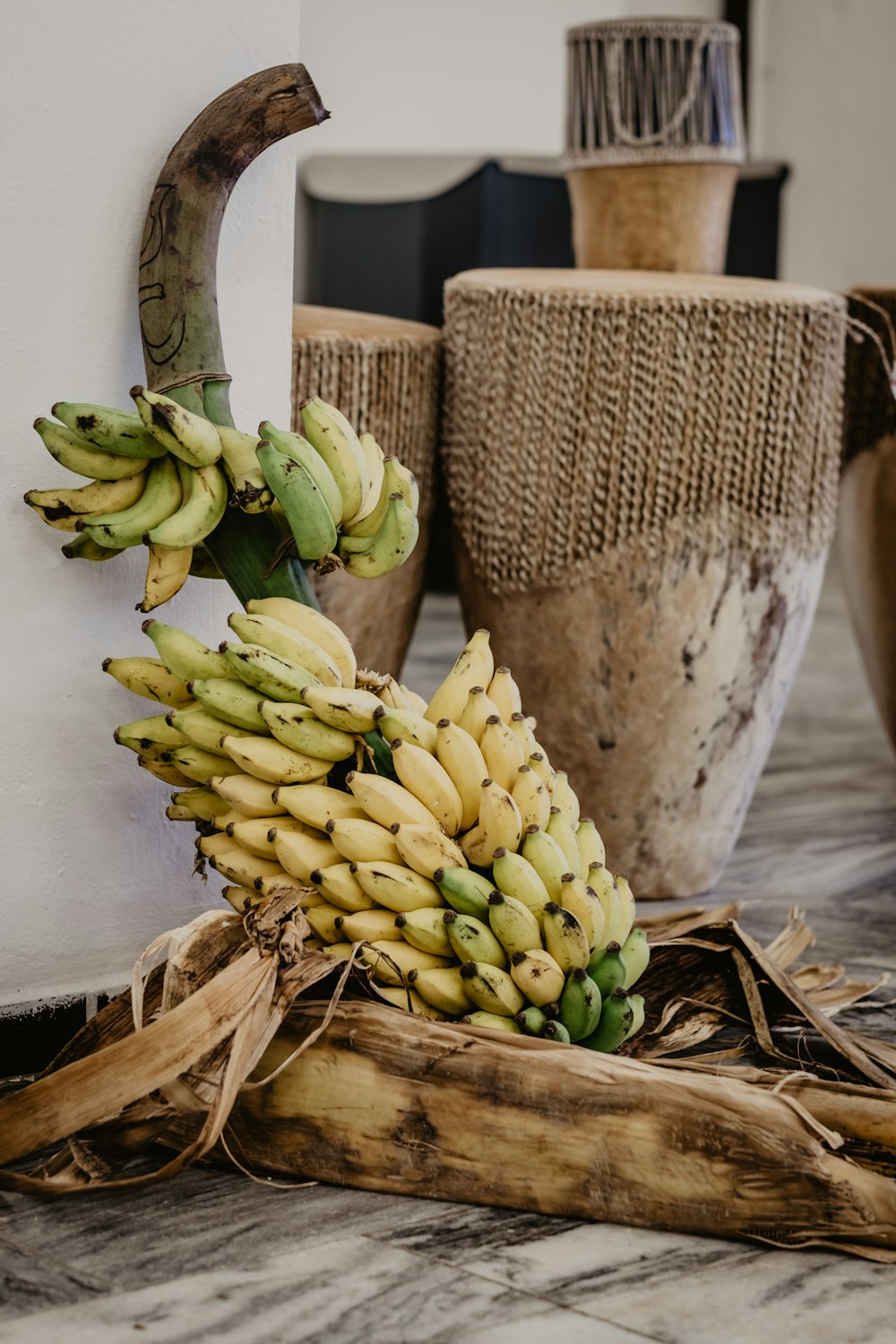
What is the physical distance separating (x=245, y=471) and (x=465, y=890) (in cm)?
36

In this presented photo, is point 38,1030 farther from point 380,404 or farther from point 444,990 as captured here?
point 380,404

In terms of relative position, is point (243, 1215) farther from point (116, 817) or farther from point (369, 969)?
point (116, 817)

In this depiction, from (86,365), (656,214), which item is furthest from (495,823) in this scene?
(656,214)

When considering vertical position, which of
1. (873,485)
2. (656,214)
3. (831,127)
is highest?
(831,127)

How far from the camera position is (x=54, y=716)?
3.95ft

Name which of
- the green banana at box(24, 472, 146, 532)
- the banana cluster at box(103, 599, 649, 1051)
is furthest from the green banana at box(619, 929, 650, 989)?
the green banana at box(24, 472, 146, 532)

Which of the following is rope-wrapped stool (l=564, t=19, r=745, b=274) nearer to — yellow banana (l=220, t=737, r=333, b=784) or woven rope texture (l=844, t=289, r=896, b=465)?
woven rope texture (l=844, t=289, r=896, b=465)

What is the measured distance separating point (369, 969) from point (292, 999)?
0.07 meters

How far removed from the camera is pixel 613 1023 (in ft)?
3.61

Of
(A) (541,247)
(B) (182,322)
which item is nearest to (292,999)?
(B) (182,322)

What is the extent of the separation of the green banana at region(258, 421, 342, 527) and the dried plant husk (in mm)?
320

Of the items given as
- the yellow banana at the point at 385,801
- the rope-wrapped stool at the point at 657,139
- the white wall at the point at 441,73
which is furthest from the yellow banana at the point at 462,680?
the white wall at the point at 441,73

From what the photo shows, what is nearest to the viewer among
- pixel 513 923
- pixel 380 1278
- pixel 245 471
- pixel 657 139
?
pixel 380 1278

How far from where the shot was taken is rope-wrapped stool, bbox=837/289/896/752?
7.14 feet
